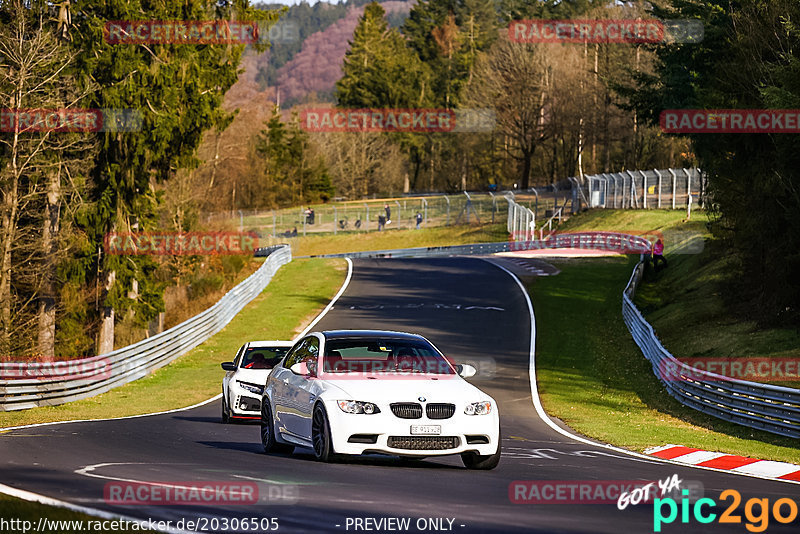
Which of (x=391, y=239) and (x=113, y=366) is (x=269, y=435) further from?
(x=391, y=239)

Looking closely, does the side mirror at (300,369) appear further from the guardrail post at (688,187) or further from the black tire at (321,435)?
the guardrail post at (688,187)

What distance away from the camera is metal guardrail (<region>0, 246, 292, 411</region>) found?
24812 mm

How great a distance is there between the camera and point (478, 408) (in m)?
11.9

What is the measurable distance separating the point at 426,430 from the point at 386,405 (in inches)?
19.5

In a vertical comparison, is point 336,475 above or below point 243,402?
above

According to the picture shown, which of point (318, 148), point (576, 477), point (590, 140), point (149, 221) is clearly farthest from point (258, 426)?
point (318, 148)

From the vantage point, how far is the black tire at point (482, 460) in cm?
1201

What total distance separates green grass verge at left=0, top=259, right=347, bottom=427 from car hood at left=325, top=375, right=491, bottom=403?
11738mm

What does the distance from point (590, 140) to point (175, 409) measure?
83.1 meters

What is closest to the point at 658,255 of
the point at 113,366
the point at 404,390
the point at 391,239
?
the point at 113,366

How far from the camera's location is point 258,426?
19.3 metres

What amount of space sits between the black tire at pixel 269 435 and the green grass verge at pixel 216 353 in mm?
9285

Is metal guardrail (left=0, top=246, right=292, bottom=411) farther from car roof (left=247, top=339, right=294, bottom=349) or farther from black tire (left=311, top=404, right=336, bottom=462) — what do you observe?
black tire (left=311, top=404, right=336, bottom=462)

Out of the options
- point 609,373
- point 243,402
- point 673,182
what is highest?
point 673,182
